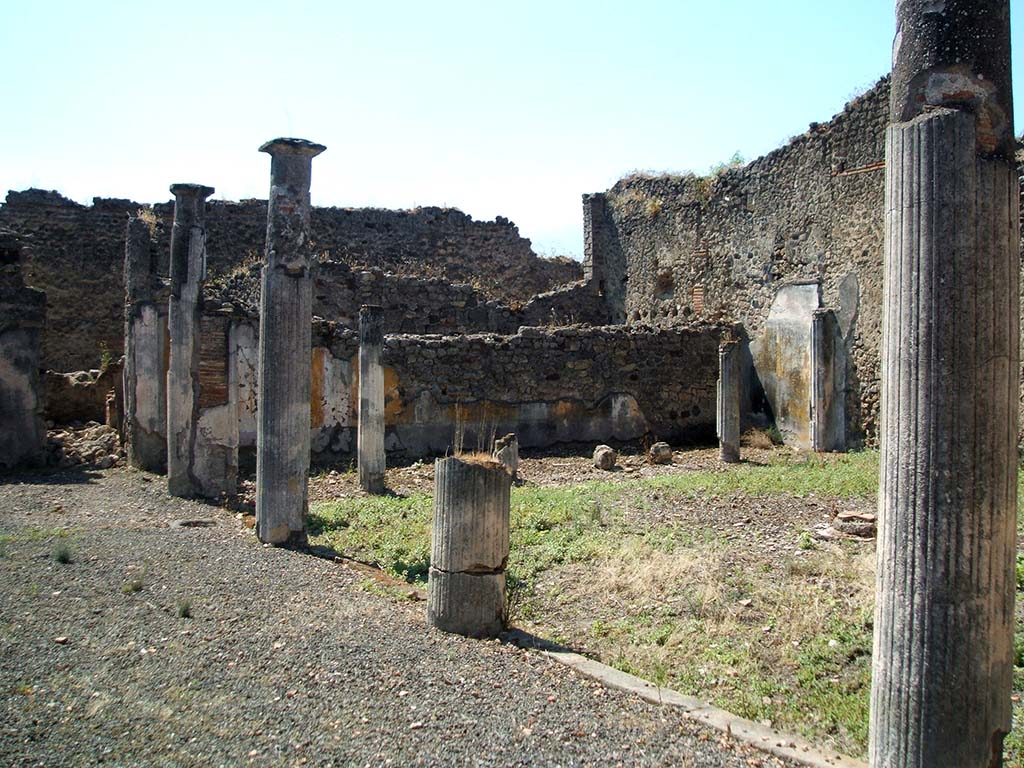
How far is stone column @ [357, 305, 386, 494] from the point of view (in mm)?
11406

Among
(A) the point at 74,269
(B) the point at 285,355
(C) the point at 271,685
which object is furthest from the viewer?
(A) the point at 74,269

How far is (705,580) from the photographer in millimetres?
6285

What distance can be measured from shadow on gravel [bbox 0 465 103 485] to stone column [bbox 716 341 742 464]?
28.9 feet

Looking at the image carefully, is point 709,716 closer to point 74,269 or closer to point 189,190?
point 189,190

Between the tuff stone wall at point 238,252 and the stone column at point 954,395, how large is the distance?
15.5 m

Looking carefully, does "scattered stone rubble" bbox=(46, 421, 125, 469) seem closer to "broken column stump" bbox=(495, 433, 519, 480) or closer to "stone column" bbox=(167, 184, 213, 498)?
"stone column" bbox=(167, 184, 213, 498)

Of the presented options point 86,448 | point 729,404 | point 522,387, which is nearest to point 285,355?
point 522,387

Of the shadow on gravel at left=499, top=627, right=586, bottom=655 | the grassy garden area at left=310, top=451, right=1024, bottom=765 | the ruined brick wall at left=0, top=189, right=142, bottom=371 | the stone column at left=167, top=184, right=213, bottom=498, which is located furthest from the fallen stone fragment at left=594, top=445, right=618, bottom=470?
the ruined brick wall at left=0, top=189, right=142, bottom=371

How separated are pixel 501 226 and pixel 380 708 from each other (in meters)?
21.6

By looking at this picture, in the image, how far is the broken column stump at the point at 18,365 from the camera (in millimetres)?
12891

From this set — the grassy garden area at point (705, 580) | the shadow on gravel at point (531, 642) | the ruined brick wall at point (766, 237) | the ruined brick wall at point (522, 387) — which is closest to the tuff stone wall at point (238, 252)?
the ruined brick wall at point (766, 237)

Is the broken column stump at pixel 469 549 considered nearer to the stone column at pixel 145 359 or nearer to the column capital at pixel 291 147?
the column capital at pixel 291 147

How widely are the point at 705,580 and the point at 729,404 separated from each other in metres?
7.54

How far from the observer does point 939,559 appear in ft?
10.7
